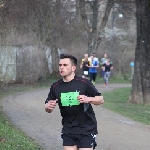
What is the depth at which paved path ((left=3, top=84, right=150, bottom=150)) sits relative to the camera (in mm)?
9573

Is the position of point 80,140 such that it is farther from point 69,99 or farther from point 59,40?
point 59,40

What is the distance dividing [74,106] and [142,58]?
38.9ft

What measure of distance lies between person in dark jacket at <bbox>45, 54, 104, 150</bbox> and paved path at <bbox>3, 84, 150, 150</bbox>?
3.01m

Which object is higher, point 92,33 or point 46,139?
point 92,33

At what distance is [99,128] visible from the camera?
38.1 feet

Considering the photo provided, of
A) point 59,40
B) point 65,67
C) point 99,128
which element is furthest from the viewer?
point 59,40

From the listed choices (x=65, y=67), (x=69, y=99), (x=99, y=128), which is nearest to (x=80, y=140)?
(x=69, y=99)

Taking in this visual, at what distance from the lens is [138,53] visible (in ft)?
58.0

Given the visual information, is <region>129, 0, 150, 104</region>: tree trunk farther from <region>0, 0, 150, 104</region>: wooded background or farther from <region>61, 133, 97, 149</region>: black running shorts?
<region>61, 133, 97, 149</region>: black running shorts

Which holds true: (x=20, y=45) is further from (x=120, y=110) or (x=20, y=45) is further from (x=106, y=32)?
(x=106, y=32)

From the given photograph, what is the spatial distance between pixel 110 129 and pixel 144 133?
0.92 metres

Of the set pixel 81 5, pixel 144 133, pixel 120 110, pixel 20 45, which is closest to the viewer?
pixel 144 133

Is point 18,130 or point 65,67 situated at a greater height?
point 65,67

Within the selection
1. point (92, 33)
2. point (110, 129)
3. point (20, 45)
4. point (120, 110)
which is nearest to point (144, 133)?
point (110, 129)
